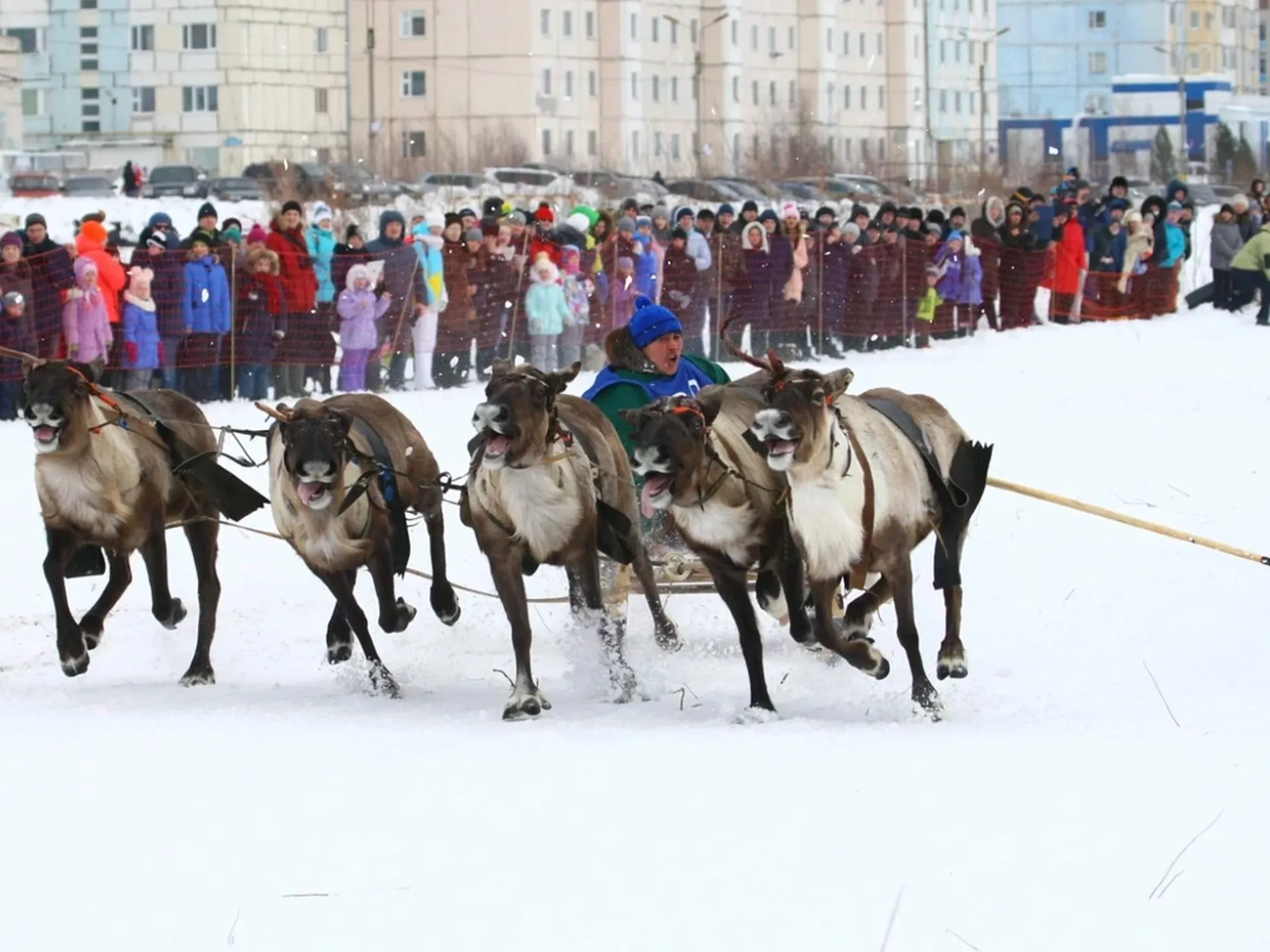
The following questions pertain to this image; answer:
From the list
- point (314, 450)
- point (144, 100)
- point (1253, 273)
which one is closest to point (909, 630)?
point (314, 450)

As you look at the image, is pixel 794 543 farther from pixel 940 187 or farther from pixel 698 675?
pixel 940 187

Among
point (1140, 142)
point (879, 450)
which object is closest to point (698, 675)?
point (879, 450)

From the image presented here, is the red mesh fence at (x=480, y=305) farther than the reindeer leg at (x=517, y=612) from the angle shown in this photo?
Yes

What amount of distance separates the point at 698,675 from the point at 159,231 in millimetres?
9495

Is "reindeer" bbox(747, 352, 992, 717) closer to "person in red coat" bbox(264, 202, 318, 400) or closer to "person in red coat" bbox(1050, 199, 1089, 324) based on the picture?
"person in red coat" bbox(264, 202, 318, 400)

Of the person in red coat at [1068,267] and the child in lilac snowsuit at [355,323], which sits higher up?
the person in red coat at [1068,267]

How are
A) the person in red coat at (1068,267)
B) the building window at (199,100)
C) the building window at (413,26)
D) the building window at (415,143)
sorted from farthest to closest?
the building window at (413,26) → the building window at (199,100) → the building window at (415,143) → the person in red coat at (1068,267)

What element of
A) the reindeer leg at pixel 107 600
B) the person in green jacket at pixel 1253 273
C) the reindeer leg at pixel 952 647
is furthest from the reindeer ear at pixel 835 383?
the person in green jacket at pixel 1253 273

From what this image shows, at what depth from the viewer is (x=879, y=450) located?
7.93 m

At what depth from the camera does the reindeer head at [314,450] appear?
8.16m

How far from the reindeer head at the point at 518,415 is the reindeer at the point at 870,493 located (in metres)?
0.77

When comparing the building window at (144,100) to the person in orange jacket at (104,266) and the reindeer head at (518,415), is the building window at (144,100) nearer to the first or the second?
the person in orange jacket at (104,266)

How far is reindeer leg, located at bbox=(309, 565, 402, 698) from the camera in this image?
8.59 metres

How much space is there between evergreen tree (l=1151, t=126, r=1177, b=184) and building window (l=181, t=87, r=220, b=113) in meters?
30.9
